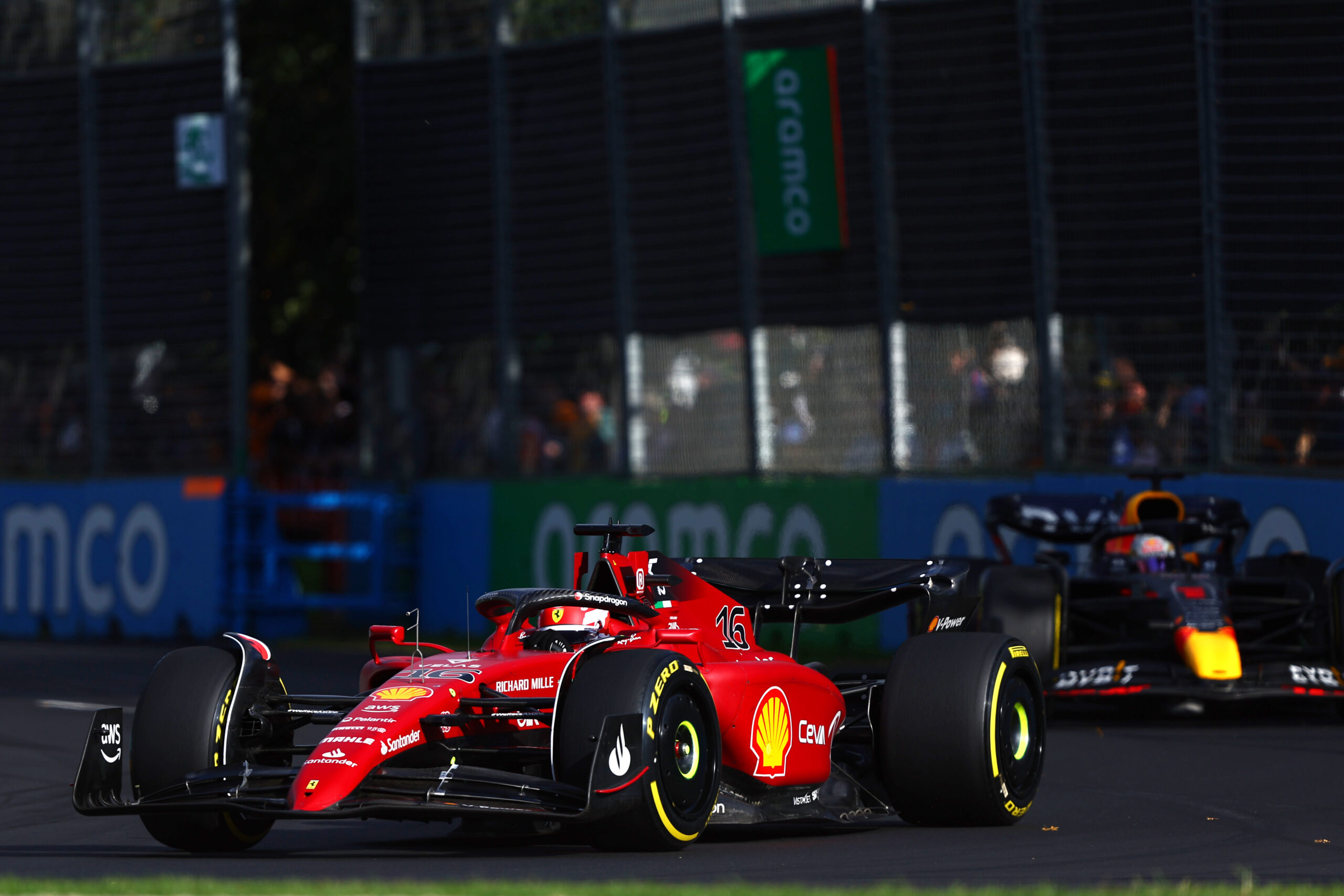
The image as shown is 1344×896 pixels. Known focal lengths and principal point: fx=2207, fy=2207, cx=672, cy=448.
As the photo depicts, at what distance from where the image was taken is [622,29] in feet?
65.0

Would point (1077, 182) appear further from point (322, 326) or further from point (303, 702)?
point (322, 326)

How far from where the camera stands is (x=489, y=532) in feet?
68.0

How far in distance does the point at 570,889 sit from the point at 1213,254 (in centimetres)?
1083

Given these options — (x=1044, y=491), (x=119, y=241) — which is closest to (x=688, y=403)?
(x=1044, y=491)

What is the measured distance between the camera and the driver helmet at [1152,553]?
46.2ft

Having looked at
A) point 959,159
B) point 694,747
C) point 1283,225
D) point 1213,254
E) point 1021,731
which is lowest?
point 1021,731

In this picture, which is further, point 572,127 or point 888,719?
point 572,127

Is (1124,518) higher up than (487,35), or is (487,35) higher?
(487,35)

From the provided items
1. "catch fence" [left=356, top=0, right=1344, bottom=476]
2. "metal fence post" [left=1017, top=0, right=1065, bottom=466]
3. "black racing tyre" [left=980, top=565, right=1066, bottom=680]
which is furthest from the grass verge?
"metal fence post" [left=1017, top=0, right=1065, bottom=466]

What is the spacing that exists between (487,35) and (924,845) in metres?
13.8

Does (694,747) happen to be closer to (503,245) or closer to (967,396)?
(967,396)

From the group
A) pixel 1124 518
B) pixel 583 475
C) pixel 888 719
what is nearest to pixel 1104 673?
pixel 1124 518

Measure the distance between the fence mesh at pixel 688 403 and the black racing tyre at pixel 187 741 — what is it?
1094 centimetres

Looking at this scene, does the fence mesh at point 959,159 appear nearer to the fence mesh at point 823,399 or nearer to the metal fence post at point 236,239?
the fence mesh at point 823,399
